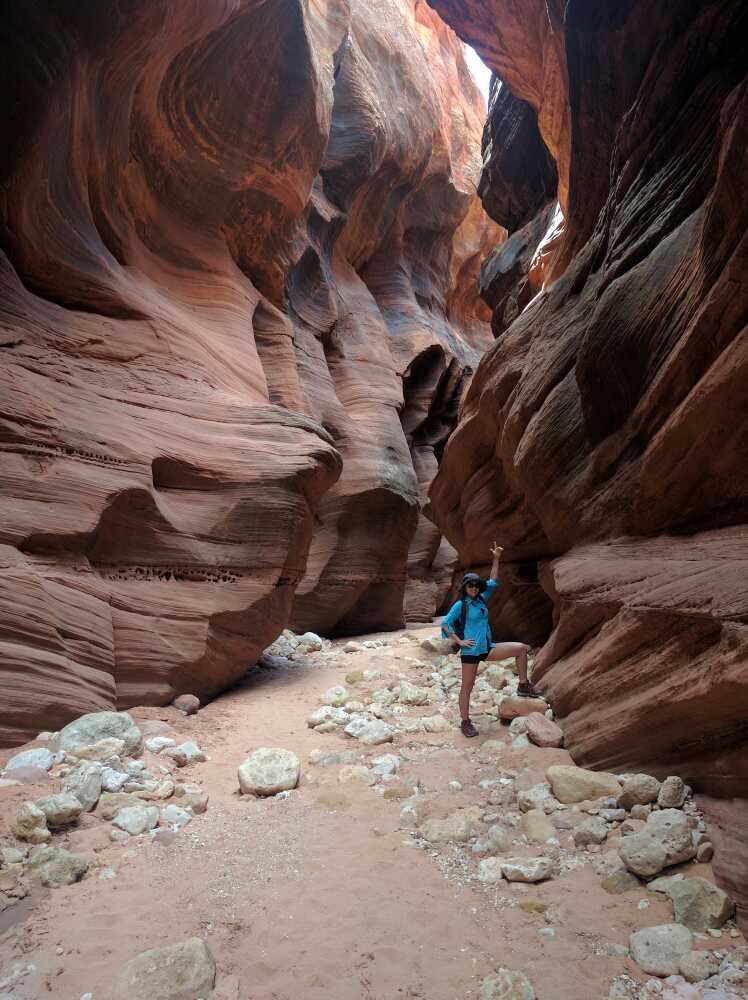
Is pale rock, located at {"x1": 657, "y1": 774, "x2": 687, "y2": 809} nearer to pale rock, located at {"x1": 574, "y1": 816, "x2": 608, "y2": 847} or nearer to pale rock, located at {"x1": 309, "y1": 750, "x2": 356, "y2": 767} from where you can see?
pale rock, located at {"x1": 574, "y1": 816, "x2": 608, "y2": 847}

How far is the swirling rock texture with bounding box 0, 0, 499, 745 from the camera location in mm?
5844

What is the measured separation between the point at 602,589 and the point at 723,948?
8.97 feet

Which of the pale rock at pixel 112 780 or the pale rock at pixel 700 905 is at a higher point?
the pale rock at pixel 112 780

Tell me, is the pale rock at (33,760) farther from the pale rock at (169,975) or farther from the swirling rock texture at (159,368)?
the pale rock at (169,975)

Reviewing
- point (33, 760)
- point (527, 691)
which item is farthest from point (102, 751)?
point (527, 691)

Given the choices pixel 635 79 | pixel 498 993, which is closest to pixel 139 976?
pixel 498 993

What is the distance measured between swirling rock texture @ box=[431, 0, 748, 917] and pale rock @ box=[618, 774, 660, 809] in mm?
187

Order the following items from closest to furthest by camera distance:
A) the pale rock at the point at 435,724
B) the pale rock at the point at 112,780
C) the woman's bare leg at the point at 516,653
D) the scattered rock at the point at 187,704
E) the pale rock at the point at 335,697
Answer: the pale rock at the point at 112,780, the pale rock at the point at 435,724, the woman's bare leg at the point at 516,653, the scattered rock at the point at 187,704, the pale rock at the point at 335,697

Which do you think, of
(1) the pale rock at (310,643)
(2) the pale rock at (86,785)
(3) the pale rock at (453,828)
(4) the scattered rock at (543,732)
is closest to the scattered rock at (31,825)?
(2) the pale rock at (86,785)

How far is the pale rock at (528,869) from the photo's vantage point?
3.13m

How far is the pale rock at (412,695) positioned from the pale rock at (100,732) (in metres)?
2.77

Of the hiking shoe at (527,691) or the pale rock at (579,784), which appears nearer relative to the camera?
the pale rock at (579,784)

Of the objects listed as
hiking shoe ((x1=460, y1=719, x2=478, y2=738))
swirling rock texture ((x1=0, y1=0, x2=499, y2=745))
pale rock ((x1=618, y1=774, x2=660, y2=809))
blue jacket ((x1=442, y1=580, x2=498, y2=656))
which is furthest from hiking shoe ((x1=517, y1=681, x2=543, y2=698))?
swirling rock texture ((x1=0, y1=0, x2=499, y2=745))

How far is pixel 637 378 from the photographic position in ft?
16.3
